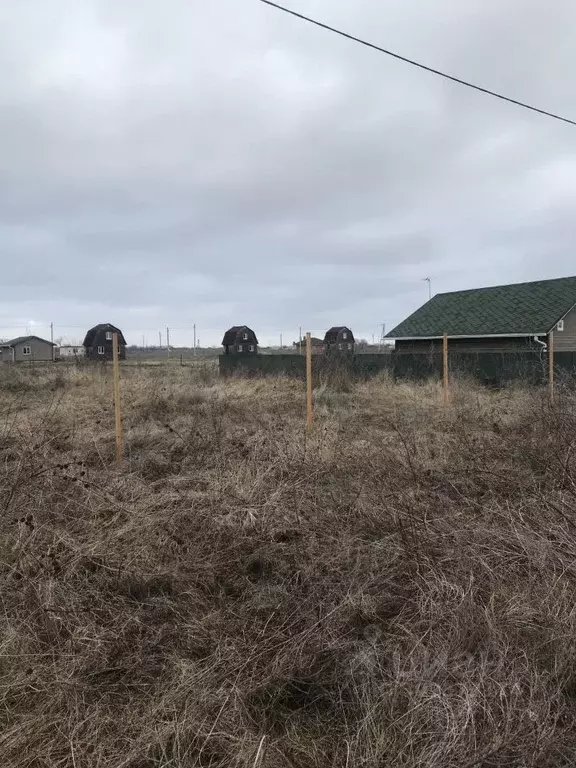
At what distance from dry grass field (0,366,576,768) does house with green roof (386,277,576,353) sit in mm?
15105

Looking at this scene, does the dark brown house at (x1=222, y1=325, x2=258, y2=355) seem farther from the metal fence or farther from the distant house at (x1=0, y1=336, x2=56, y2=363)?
the metal fence

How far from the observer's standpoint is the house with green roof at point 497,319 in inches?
795

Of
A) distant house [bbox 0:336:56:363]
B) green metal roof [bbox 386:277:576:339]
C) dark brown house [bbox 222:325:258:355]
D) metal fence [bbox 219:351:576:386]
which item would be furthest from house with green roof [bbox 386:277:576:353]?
distant house [bbox 0:336:56:363]

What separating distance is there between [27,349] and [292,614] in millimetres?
69743

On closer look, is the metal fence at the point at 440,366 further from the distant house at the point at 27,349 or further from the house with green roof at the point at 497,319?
the distant house at the point at 27,349

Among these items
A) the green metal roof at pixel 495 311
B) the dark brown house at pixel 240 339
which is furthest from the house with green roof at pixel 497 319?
the dark brown house at pixel 240 339

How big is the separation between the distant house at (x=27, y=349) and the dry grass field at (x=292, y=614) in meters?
64.0

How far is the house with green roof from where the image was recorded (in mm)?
20188

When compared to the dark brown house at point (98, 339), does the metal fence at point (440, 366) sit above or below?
below

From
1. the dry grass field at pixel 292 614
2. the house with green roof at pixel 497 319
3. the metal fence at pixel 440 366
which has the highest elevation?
the house with green roof at pixel 497 319

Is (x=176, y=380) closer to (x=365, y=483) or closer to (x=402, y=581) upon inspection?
(x=365, y=483)

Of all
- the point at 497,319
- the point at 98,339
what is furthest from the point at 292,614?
the point at 98,339

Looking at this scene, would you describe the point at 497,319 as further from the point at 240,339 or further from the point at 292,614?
the point at 240,339

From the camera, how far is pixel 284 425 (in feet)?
27.3
